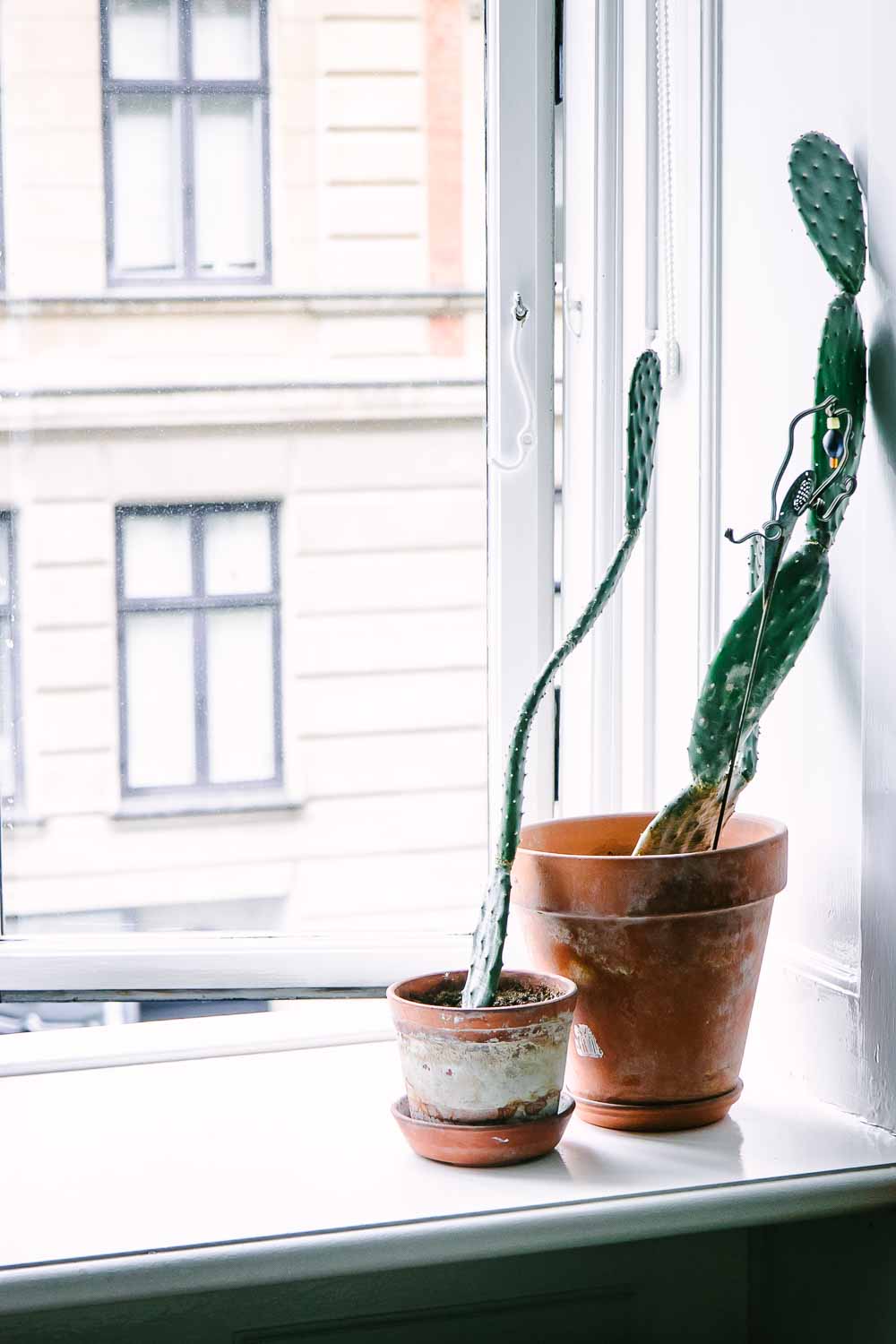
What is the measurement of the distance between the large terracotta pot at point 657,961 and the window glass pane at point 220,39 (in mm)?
918

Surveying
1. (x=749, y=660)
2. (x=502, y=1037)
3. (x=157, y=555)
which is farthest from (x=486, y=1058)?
(x=157, y=555)

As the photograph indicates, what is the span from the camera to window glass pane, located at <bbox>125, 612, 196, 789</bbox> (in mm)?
1396

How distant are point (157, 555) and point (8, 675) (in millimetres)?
209

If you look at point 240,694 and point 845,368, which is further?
point 240,694

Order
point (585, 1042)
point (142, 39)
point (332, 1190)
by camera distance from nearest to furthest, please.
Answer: point (332, 1190) → point (585, 1042) → point (142, 39)

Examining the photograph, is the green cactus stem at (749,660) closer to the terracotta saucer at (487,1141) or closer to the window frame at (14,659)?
the terracotta saucer at (487,1141)

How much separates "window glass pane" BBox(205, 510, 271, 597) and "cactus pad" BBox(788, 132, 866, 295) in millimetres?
682

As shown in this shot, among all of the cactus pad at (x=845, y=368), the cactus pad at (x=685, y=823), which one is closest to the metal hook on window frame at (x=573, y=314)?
the cactus pad at (x=845, y=368)

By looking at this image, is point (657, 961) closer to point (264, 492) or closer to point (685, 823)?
point (685, 823)

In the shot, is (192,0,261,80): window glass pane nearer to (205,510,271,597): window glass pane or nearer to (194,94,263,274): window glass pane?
(194,94,263,274): window glass pane

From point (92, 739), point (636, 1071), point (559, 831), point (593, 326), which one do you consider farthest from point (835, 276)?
point (92, 739)

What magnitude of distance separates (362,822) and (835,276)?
794mm

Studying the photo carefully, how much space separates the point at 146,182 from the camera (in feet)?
4.47

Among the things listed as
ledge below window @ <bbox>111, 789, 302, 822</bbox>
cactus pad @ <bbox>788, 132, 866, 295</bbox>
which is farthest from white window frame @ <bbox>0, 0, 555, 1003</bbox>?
cactus pad @ <bbox>788, 132, 866, 295</bbox>
